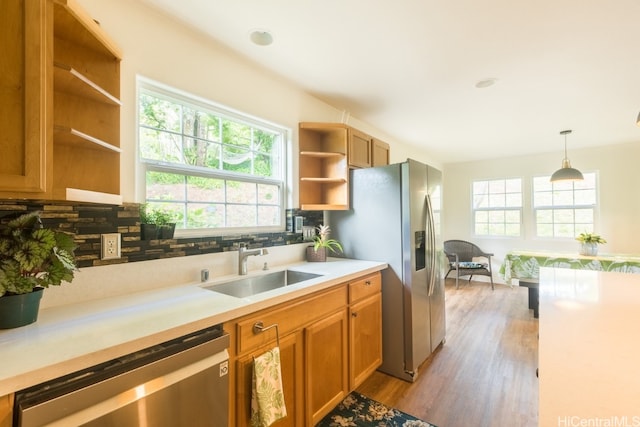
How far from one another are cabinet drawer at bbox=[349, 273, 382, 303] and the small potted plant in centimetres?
46

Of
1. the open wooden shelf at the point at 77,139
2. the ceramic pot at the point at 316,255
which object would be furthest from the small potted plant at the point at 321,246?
the open wooden shelf at the point at 77,139

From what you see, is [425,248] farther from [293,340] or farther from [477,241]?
[477,241]

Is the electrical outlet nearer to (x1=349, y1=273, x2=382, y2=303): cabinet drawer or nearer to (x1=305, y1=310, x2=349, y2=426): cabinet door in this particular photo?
(x1=305, y1=310, x2=349, y2=426): cabinet door

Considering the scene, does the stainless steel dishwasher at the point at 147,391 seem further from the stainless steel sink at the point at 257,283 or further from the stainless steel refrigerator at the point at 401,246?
the stainless steel refrigerator at the point at 401,246

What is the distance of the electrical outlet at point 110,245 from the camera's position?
140 cm

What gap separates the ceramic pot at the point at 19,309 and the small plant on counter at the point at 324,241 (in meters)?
1.74

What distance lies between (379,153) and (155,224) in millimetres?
2241

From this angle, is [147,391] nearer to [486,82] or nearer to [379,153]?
[379,153]

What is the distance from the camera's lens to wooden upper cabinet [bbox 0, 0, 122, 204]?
935 mm

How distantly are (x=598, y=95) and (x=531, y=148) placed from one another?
225cm

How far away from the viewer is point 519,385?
7.06ft

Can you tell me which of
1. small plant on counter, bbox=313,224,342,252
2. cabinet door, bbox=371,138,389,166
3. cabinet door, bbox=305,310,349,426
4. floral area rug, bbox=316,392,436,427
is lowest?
floral area rug, bbox=316,392,436,427

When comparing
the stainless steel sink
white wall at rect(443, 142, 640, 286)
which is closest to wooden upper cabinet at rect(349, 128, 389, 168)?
the stainless steel sink

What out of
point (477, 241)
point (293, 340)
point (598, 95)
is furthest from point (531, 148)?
point (293, 340)
